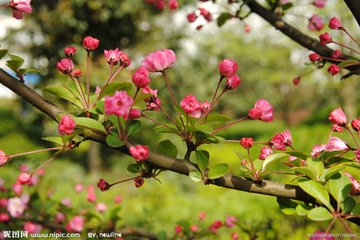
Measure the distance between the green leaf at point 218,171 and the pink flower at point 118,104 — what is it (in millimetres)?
233

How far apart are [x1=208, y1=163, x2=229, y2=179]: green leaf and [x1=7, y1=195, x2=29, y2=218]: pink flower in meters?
1.45

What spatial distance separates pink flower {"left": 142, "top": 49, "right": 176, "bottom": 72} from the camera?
0.91 m

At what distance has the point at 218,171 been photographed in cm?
88

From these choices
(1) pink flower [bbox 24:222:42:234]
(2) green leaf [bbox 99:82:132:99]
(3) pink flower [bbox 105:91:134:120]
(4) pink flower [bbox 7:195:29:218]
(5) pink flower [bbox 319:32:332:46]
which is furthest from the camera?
(4) pink flower [bbox 7:195:29:218]

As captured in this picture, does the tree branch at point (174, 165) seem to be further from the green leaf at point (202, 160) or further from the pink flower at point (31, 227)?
the pink flower at point (31, 227)

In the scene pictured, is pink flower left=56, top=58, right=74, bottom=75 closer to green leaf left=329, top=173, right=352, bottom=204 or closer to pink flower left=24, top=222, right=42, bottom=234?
green leaf left=329, top=173, right=352, bottom=204

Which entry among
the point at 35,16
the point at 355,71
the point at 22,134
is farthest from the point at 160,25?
the point at 355,71

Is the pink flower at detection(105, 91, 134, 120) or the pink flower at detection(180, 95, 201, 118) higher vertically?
the pink flower at detection(105, 91, 134, 120)

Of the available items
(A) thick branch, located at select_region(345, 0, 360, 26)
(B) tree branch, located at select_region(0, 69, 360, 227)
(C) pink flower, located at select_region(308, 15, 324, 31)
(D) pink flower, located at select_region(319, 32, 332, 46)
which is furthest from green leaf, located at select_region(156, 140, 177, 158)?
(C) pink flower, located at select_region(308, 15, 324, 31)

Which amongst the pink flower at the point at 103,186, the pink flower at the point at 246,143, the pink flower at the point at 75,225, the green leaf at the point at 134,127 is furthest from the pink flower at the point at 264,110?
the pink flower at the point at 75,225

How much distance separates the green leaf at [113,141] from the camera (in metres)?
0.82

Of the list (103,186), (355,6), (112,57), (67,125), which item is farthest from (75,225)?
(355,6)

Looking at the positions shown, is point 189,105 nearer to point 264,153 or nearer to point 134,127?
point 134,127

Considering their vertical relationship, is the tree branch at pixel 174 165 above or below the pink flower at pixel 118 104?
below
